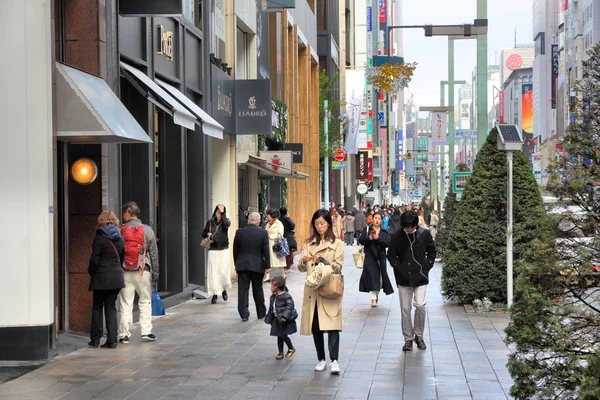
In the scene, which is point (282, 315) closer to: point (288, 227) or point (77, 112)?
point (77, 112)

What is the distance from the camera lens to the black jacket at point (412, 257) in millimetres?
13109

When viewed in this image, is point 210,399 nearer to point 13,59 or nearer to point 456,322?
point 13,59

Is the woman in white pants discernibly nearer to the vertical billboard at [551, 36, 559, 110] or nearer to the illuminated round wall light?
the illuminated round wall light

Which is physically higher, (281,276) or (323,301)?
(281,276)

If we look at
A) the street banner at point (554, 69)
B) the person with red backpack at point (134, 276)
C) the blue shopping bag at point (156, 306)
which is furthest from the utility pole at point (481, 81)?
the street banner at point (554, 69)

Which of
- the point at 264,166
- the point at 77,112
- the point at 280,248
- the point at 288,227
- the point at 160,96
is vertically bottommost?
the point at 280,248

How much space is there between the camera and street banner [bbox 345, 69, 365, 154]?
60594mm

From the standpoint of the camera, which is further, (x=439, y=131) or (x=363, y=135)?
(x=363, y=135)

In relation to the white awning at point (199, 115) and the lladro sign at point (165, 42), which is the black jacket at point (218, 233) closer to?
the white awning at point (199, 115)

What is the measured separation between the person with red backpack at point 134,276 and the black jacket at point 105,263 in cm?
51

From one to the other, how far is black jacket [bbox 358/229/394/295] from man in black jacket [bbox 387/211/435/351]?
579 centimetres

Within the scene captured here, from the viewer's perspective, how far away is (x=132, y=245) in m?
13.8

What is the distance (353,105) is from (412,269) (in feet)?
163

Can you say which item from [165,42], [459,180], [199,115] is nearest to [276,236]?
[199,115]
